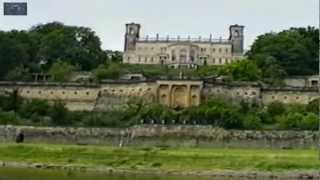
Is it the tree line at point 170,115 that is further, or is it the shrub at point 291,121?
the tree line at point 170,115

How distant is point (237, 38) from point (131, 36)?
1565cm

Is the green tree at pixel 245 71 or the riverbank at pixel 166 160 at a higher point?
the green tree at pixel 245 71

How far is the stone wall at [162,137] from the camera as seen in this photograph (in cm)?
6750

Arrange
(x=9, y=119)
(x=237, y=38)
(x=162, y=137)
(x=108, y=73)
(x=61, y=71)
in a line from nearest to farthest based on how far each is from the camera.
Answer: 1. (x=162, y=137)
2. (x=9, y=119)
3. (x=61, y=71)
4. (x=108, y=73)
5. (x=237, y=38)

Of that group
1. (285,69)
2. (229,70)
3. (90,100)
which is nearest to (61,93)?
(90,100)

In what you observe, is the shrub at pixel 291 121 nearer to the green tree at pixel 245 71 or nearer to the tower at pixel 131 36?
the green tree at pixel 245 71

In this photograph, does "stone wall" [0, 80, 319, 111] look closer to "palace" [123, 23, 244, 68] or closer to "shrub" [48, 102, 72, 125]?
"shrub" [48, 102, 72, 125]

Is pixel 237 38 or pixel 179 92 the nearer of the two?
pixel 179 92

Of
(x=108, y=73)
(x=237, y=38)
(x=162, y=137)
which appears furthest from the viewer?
(x=237, y=38)

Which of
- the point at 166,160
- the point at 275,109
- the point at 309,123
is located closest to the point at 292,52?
the point at 275,109

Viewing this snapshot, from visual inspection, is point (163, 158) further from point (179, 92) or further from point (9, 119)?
point (179, 92)

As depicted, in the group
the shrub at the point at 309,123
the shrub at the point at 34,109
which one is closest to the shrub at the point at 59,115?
the shrub at the point at 34,109

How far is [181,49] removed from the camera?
139 m

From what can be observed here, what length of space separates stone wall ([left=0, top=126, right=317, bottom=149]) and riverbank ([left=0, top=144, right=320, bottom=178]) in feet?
17.3
